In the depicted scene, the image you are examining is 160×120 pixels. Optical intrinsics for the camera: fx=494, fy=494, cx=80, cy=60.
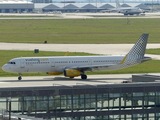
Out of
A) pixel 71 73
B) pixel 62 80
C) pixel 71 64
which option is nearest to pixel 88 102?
pixel 62 80

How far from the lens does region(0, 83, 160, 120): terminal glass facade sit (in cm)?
5219

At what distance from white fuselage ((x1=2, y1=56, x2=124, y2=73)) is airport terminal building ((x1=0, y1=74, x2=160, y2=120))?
29.9 meters

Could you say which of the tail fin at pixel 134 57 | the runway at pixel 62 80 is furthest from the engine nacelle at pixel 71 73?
the tail fin at pixel 134 57

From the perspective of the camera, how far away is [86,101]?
2119 inches

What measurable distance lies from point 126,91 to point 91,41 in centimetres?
10594

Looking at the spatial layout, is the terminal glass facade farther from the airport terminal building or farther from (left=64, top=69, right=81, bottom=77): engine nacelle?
(left=64, top=69, right=81, bottom=77): engine nacelle

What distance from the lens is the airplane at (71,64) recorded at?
8275 cm

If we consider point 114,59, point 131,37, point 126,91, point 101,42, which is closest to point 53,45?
point 101,42

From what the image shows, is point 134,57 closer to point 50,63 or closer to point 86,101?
point 50,63

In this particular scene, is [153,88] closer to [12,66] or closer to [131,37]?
[12,66]

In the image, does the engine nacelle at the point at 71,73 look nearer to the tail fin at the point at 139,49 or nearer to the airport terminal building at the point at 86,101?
the tail fin at the point at 139,49

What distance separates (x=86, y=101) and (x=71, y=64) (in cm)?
3173

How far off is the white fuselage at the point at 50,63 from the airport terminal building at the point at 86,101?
1176 inches

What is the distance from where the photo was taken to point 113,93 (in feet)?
178
